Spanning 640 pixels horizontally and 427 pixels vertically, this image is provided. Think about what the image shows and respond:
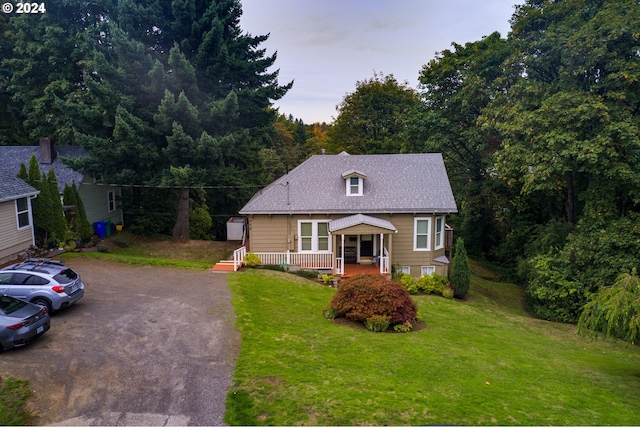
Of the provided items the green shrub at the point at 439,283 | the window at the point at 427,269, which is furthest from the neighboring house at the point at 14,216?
the green shrub at the point at 439,283

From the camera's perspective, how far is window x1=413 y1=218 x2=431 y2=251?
2144 centimetres

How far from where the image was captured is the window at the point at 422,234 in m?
21.4

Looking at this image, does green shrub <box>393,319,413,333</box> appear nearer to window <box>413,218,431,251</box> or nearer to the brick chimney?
window <box>413,218,431,251</box>

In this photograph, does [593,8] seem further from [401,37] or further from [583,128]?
[401,37]

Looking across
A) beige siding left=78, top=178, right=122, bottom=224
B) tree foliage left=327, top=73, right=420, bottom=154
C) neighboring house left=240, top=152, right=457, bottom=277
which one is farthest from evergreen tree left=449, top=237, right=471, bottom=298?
tree foliage left=327, top=73, right=420, bottom=154

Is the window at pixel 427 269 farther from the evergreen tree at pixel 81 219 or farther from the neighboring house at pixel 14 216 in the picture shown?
the neighboring house at pixel 14 216

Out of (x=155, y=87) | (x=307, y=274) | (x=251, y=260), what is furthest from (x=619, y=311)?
(x=155, y=87)

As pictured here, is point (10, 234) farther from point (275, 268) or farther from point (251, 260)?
point (275, 268)

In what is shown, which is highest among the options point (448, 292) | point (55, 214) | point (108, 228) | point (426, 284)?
point (55, 214)

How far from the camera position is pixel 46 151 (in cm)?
2627

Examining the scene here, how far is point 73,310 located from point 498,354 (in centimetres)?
1389

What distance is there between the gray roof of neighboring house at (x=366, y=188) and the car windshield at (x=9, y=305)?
1136cm

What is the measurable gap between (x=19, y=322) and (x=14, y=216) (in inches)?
484

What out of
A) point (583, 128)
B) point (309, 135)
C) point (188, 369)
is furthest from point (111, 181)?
point (309, 135)
